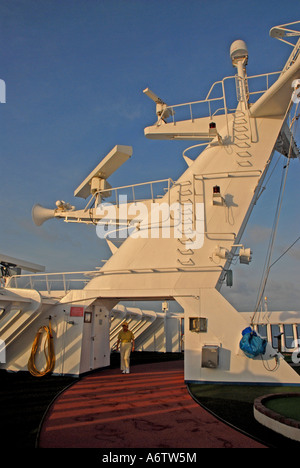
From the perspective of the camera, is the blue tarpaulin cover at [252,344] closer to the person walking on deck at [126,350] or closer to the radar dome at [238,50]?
the person walking on deck at [126,350]

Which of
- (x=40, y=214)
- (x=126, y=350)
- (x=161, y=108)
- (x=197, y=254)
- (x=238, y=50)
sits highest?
(x=238, y=50)

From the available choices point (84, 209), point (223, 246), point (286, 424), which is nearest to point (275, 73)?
point (223, 246)

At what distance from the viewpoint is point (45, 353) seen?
11688mm

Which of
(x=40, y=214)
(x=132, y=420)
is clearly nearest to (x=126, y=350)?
(x=132, y=420)

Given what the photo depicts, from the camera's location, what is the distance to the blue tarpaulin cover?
9477 mm

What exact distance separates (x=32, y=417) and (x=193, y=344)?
17.0ft

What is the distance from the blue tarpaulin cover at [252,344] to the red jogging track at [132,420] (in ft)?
6.42

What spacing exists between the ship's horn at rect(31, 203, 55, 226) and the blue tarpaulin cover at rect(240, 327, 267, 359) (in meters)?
8.67

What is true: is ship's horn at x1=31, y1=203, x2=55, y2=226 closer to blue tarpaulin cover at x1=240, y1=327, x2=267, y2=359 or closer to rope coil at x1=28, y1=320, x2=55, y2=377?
rope coil at x1=28, y1=320, x2=55, y2=377

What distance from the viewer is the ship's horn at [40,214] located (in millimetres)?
14195

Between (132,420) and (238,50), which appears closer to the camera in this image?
(132,420)

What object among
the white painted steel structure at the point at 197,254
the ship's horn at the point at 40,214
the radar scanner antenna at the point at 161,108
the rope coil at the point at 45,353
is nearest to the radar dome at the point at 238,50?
the white painted steel structure at the point at 197,254

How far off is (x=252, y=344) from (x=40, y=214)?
30.8ft

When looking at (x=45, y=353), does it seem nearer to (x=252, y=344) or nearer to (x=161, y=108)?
(x=252, y=344)
